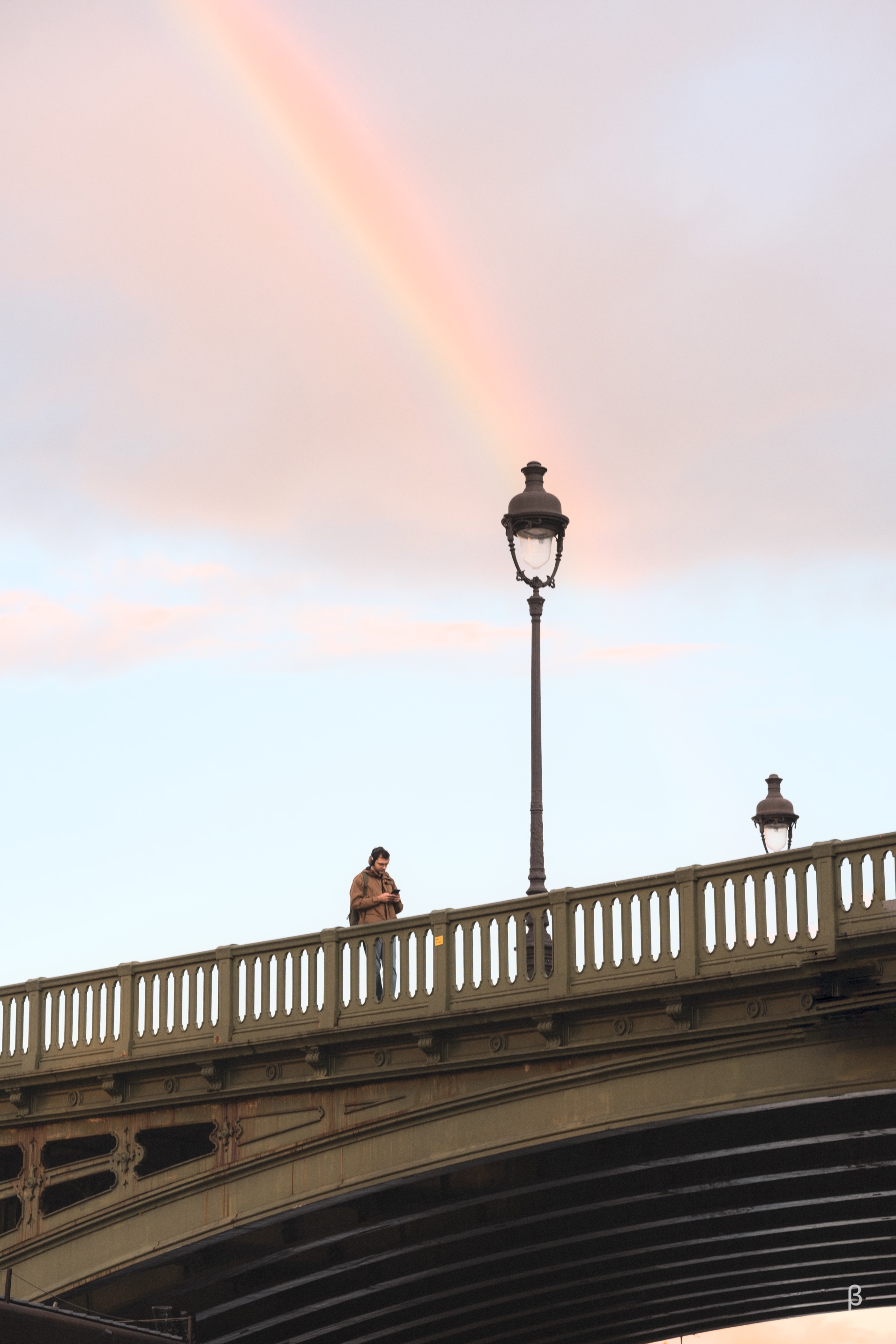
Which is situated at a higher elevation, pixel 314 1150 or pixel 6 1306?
pixel 314 1150

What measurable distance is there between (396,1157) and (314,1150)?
147cm

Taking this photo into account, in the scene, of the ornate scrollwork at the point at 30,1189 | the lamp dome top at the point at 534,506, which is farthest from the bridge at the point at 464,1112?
the lamp dome top at the point at 534,506

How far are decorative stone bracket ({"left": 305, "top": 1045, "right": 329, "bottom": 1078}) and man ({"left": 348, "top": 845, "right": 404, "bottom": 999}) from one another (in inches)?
71.1

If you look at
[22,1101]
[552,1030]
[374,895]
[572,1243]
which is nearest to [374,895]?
[374,895]

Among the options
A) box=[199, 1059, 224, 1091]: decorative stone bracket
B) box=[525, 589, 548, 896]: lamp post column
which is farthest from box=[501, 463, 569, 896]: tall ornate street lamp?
box=[199, 1059, 224, 1091]: decorative stone bracket

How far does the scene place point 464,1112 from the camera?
27625mm

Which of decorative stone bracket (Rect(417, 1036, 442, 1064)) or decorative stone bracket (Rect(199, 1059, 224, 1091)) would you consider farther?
decorative stone bracket (Rect(199, 1059, 224, 1091))

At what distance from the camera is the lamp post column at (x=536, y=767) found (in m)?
27.4

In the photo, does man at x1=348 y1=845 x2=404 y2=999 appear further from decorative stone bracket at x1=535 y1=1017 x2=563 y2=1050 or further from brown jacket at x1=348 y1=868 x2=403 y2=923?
decorative stone bracket at x1=535 y1=1017 x2=563 y2=1050

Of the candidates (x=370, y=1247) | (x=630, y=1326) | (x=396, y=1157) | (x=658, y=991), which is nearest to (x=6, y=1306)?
(x=396, y=1157)

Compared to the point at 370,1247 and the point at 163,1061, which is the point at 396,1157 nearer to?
the point at 163,1061

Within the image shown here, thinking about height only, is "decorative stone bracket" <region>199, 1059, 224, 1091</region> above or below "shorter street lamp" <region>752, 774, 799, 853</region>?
below

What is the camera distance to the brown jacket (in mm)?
29391

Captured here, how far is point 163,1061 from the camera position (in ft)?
101
